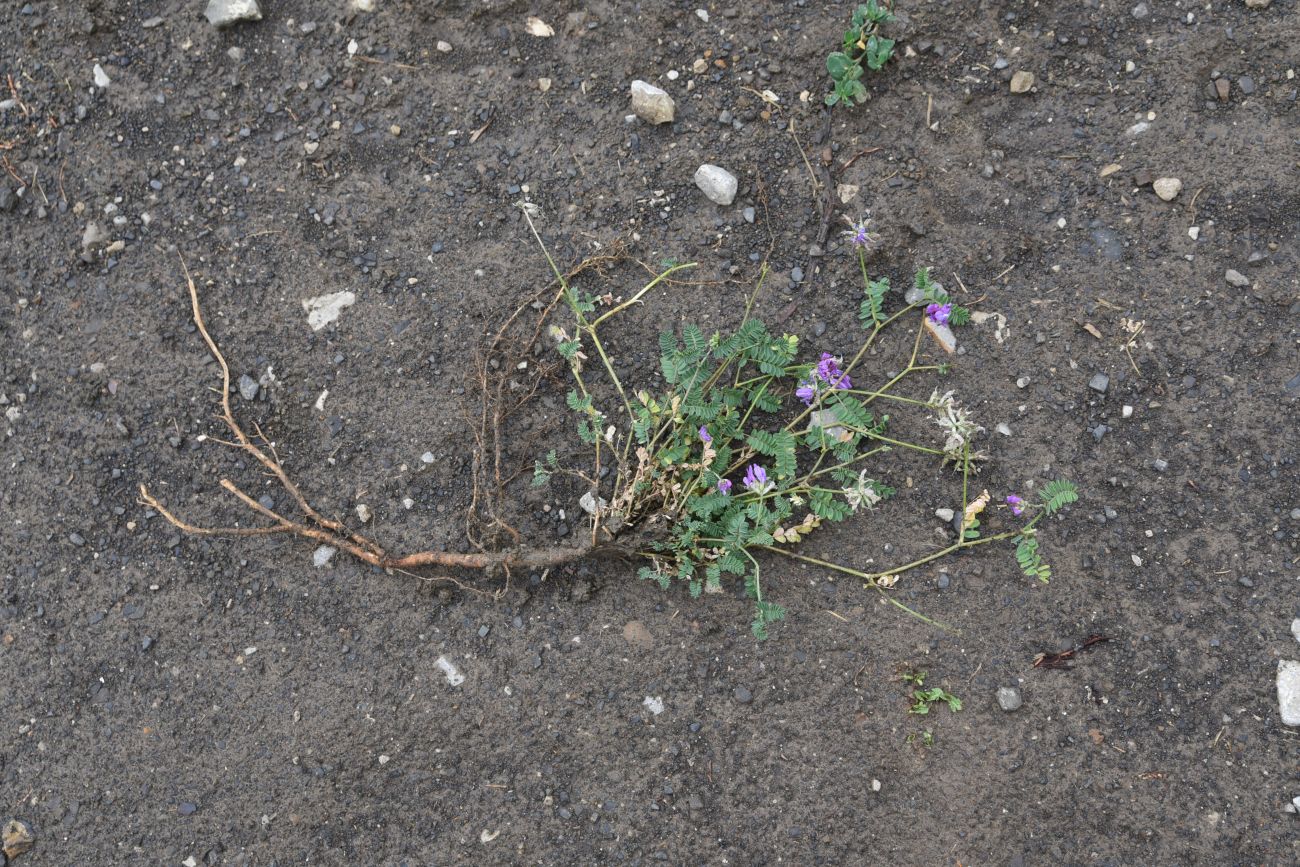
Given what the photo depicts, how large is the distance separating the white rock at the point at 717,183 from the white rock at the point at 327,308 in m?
1.12

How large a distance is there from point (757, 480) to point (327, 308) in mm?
1417

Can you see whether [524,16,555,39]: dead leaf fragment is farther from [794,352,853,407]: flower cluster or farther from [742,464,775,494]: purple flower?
[742,464,775,494]: purple flower

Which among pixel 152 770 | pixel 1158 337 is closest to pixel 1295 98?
pixel 1158 337

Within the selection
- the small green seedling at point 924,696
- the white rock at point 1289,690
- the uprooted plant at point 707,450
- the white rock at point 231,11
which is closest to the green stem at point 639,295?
the uprooted plant at point 707,450

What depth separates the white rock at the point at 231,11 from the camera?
281cm

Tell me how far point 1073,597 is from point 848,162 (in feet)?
4.61

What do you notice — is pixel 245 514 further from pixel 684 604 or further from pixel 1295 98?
pixel 1295 98

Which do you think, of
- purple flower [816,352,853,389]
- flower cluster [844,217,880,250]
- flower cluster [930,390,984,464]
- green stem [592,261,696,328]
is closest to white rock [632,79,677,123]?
green stem [592,261,696,328]

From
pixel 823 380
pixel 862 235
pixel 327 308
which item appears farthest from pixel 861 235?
pixel 327 308

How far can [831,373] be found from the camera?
245cm

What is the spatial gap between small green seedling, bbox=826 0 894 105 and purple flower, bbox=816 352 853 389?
816 millimetres

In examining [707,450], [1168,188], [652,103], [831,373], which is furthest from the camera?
[652,103]

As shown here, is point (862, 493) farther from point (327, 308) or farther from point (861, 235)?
point (327, 308)

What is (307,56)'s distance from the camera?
9.27ft
